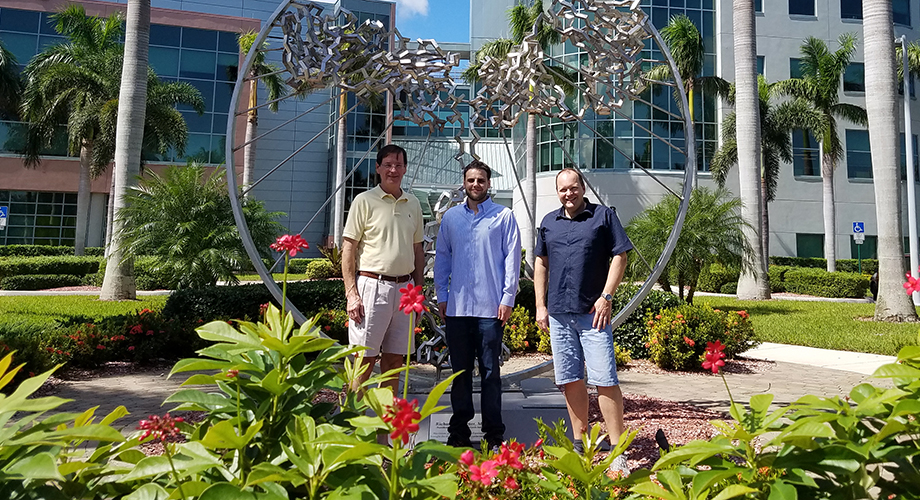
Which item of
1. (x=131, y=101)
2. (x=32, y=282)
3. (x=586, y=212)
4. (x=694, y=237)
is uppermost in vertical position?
(x=131, y=101)

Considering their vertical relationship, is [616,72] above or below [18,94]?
below

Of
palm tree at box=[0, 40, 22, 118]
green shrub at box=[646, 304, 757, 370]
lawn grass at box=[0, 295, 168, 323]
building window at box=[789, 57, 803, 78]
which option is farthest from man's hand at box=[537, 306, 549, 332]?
building window at box=[789, 57, 803, 78]

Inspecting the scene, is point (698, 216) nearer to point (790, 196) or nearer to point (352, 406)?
point (352, 406)

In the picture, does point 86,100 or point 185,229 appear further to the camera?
point 86,100

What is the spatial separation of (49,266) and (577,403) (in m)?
23.4

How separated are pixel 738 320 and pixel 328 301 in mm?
6272

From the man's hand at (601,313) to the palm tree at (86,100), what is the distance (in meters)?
23.5

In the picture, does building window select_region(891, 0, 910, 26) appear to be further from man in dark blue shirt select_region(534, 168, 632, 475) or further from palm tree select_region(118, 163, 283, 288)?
man in dark blue shirt select_region(534, 168, 632, 475)

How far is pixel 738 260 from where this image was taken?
1449 cm

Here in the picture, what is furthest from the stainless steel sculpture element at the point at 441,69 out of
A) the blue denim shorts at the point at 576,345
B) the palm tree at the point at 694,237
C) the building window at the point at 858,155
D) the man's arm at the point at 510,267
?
the building window at the point at 858,155

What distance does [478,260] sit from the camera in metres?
3.91

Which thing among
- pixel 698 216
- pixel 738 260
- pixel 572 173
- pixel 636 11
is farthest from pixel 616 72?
pixel 738 260

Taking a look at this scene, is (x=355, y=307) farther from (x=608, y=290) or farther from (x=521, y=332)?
(x=521, y=332)

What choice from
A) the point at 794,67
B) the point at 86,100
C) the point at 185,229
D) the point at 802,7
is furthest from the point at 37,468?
the point at 802,7
